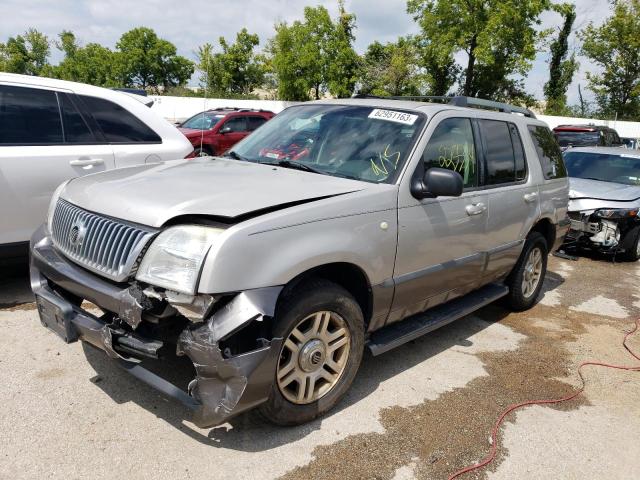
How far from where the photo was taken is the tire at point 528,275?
5062 mm

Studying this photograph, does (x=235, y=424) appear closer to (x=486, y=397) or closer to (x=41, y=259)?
(x=41, y=259)

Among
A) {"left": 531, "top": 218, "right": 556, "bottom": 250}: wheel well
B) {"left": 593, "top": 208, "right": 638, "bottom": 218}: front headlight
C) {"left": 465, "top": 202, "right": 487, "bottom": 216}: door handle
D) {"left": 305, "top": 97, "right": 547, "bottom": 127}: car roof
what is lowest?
{"left": 593, "top": 208, "right": 638, "bottom": 218}: front headlight

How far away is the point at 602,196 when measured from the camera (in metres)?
7.77

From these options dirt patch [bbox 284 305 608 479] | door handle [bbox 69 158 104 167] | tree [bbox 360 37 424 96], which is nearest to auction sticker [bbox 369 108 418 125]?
dirt patch [bbox 284 305 608 479]

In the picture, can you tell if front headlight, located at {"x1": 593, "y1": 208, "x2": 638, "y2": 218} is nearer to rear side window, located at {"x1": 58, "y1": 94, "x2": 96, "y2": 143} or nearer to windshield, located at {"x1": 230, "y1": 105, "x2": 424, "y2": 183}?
windshield, located at {"x1": 230, "y1": 105, "x2": 424, "y2": 183}

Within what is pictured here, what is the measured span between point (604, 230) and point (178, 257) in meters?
7.21

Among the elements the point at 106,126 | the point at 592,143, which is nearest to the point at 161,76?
the point at 592,143

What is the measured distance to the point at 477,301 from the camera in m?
4.43

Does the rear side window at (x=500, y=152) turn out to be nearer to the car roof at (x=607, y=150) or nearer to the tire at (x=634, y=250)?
the tire at (x=634, y=250)

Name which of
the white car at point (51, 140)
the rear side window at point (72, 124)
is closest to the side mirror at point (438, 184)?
the white car at point (51, 140)

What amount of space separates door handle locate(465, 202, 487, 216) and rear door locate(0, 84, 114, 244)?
3.23m

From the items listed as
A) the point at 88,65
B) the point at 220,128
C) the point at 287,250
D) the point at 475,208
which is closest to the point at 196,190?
the point at 287,250

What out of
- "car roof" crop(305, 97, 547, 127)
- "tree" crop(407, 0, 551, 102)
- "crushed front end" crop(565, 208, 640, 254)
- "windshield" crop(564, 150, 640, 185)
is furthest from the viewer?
"tree" crop(407, 0, 551, 102)

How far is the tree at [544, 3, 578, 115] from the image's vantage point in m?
40.0
